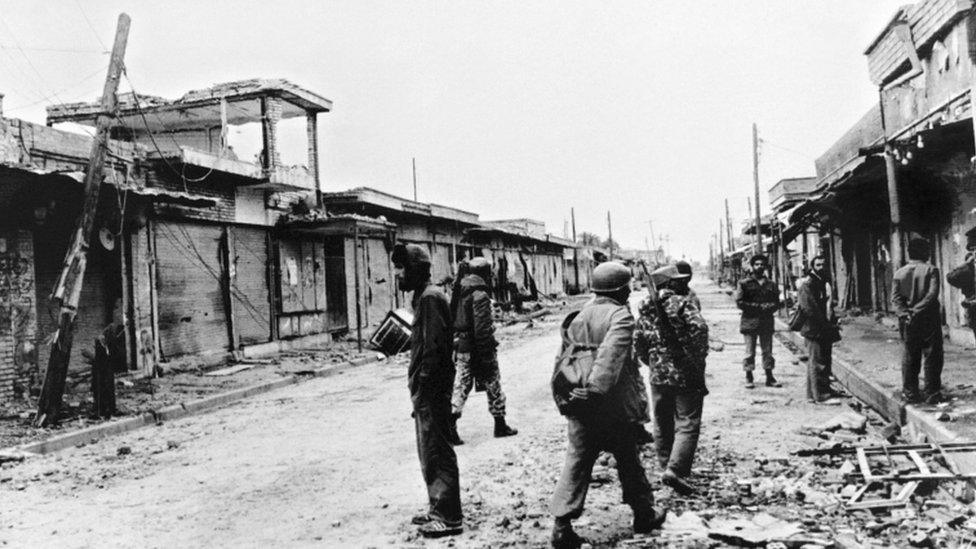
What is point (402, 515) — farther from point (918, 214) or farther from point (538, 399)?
point (918, 214)

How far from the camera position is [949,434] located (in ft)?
20.9

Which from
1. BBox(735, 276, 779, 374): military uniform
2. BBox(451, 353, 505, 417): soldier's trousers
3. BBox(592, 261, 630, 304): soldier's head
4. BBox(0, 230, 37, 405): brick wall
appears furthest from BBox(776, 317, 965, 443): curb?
BBox(0, 230, 37, 405): brick wall

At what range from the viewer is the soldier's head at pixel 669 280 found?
19.2ft

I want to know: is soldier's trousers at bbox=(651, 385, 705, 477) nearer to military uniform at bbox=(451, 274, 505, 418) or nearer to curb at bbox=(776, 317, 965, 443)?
military uniform at bbox=(451, 274, 505, 418)

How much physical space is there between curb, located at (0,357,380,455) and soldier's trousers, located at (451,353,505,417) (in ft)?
15.1

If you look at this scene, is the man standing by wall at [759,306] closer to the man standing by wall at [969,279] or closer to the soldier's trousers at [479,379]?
the man standing by wall at [969,279]

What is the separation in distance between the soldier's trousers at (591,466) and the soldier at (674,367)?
36.1 inches

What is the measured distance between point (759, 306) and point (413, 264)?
6729 millimetres

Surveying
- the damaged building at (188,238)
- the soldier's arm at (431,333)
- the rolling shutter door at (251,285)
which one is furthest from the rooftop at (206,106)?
the soldier's arm at (431,333)

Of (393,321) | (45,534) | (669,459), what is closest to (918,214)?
(393,321)

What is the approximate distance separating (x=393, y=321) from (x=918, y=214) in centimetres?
1031

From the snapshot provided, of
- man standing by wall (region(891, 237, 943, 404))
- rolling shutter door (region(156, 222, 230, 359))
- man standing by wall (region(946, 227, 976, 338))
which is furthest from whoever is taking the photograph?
rolling shutter door (region(156, 222, 230, 359))

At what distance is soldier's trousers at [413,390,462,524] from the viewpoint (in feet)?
15.5

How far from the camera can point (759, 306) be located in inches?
404
